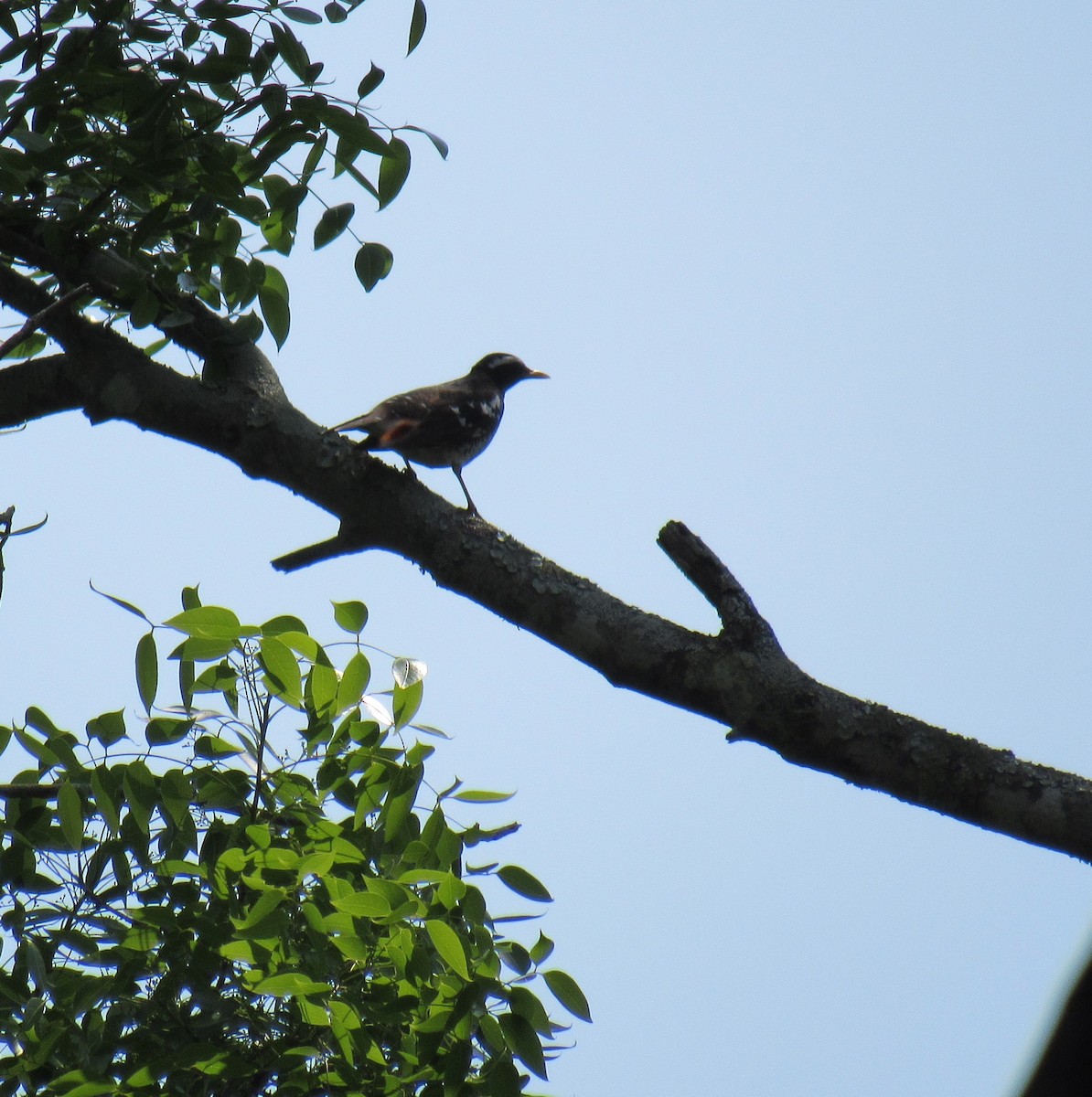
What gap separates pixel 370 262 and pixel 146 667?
1.68m

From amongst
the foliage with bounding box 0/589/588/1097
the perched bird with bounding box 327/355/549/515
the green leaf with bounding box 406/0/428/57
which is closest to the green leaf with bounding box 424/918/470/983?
the foliage with bounding box 0/589/588/1097

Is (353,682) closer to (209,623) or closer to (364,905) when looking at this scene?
(209,623)

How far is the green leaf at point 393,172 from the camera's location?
3475 millimetres

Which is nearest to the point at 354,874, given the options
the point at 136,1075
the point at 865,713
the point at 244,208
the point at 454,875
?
the point at 454,875

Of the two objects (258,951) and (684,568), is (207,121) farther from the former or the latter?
(258,951)

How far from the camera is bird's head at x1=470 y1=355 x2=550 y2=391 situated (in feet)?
28.5

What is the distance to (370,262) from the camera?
3.82 m

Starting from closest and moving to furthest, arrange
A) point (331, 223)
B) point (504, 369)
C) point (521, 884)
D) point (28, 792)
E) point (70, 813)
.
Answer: point (70, 813) → point (28, 792) → point (521, 884) → point (331, 223) → point (504, 369)

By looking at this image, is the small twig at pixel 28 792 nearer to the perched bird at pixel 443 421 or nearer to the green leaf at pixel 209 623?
the green leaf at pixel 209 623

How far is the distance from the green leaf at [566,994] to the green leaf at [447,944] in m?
0.42

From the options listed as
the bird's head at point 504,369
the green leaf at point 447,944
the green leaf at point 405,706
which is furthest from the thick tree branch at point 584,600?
the bird's head at point 504,369

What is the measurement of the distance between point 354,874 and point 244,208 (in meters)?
2.29

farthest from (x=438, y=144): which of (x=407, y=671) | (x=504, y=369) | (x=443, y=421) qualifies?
(x=504, y=369)

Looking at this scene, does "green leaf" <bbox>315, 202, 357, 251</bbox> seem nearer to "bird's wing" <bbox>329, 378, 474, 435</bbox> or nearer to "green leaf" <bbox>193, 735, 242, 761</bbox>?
"bird's wing" <bbox>329, 378, 474, 435</bbox>
